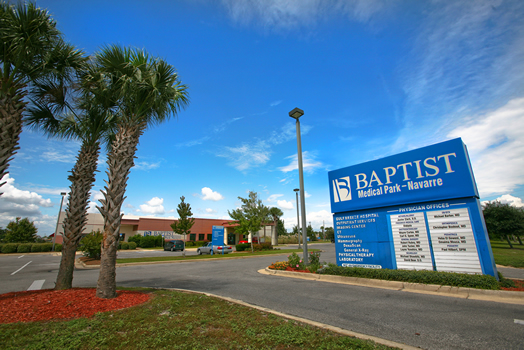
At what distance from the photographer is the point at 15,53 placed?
19.7 feet

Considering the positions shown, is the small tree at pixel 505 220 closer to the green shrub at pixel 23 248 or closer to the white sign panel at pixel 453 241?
the white sign panel at pixel 453 241

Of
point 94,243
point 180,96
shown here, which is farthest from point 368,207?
point 94,243

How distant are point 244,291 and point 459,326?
566 cm

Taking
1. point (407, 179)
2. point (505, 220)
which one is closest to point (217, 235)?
point (407, 179)

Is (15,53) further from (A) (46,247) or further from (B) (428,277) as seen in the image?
(A) (46,247)

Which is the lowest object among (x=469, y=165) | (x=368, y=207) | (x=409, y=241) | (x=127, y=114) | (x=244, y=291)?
(x=244, y=291)

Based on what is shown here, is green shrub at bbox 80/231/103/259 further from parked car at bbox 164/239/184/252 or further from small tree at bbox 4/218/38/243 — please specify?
small tree at bbox 4/218/38/243

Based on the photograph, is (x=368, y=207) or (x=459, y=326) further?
(x=368, y=207)

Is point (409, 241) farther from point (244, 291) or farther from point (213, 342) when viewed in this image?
point (213, 342)

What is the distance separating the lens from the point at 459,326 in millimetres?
4703

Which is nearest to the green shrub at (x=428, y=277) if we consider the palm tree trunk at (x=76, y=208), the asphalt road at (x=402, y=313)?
the asphalt road at (x=402, y=313)

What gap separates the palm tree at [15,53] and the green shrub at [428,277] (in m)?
11.0

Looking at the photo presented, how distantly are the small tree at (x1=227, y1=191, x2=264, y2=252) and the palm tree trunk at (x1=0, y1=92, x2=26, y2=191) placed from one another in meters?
25.9

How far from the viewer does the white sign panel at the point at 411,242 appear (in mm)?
8742
